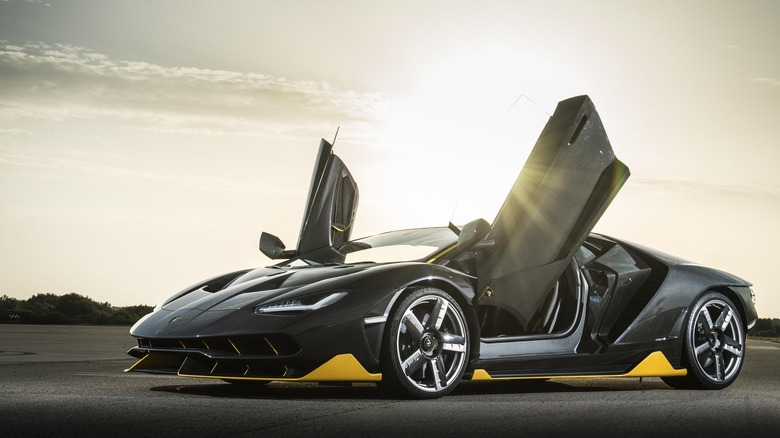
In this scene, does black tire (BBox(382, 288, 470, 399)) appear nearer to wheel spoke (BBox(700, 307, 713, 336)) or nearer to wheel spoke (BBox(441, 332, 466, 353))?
wheel spoke (BBox(441, 332, 466, 353))

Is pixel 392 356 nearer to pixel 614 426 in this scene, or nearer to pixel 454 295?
pixel 454 295

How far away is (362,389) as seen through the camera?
702 centimetres

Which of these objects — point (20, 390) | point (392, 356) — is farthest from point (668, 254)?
point (20, 390)

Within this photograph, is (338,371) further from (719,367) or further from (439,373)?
(719,367)

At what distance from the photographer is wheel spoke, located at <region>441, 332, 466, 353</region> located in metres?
6.23

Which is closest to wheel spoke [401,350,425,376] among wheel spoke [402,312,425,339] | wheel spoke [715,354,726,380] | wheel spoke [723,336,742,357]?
wheel spoke [402,312,425,339]

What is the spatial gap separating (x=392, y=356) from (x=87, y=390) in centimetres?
210

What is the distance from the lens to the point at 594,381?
8.77 metres

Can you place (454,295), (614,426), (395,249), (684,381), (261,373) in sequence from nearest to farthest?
(614,426) < (261,373) < (454,295) < (395,249) < (684,381)

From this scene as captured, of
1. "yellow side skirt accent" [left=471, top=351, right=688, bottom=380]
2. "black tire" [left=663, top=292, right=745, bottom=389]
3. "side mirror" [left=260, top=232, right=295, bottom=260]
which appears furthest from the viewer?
"black tire" [left=663, top=292, right=745, bottom=389]

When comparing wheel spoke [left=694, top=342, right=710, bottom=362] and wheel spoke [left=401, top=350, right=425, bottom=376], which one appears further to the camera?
wheel spoke [left=694, top=342, right=710, bottom=362]

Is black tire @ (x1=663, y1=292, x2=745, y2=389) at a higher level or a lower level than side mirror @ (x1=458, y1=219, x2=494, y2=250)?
lower

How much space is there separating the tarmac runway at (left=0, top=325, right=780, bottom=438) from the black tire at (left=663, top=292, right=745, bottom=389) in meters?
0.21

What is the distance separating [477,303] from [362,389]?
117 cm
